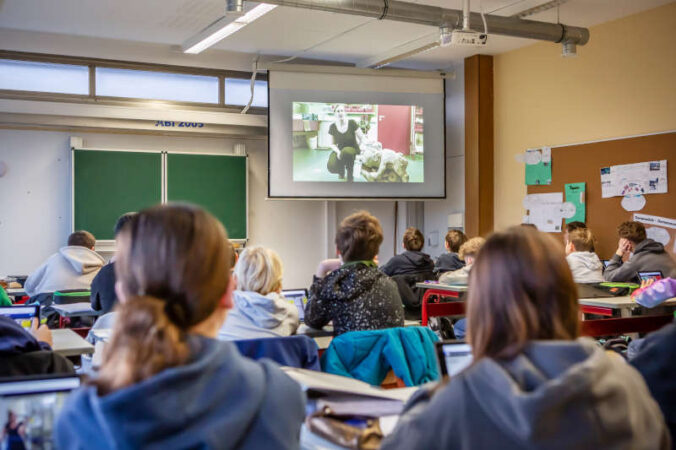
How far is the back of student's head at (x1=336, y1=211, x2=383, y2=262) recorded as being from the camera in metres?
3.39

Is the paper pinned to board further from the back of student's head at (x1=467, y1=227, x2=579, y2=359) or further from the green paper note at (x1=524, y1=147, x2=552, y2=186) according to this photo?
the back of student's head at (x1=467, y1=227, x2=579, y2=359)

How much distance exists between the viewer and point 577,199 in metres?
7.07

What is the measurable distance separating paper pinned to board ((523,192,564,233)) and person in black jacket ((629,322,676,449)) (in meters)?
Result: 5.55

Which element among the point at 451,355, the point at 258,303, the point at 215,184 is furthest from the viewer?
the point at 215,184

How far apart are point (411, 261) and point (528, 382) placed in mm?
5249

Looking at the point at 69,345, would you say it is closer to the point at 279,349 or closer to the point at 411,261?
the point at 279,349

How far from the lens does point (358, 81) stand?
8.01m

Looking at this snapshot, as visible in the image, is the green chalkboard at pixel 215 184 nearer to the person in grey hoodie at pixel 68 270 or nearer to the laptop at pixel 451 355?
the person in grey hoodie at pixel 68 270

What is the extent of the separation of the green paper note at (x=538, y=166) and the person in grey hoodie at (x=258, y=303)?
201 inches

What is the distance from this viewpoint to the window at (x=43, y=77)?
716 centimetres

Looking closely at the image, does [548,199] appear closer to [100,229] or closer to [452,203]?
[452,203]

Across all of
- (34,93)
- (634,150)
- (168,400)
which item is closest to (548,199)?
(634,150)

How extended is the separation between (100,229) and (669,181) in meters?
5.69

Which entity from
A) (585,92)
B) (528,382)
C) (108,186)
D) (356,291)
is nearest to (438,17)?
(585,92)
